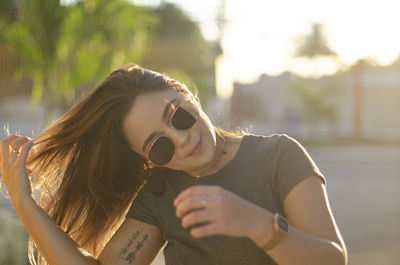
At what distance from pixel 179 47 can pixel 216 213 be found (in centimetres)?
3793

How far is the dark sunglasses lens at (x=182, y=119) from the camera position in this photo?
2104mm

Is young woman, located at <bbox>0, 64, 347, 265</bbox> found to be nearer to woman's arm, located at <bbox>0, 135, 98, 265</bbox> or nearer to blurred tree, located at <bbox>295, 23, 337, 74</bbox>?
woman's arm, located at <bbox>0, 135, 98, 265</bbox>

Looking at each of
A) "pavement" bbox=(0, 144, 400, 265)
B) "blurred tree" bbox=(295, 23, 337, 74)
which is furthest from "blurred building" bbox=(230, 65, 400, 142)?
"blurred tree" bbox=(295, 23, 337, 74)

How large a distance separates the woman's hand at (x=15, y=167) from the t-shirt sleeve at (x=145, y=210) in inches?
14.6

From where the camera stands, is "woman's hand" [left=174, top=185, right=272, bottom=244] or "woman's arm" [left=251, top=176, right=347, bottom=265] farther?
"woman's arm" [left=251, top=176, right=347, bottom=265]

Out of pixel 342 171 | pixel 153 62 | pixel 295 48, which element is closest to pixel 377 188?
pixel 342 171

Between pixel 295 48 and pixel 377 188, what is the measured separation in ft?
205

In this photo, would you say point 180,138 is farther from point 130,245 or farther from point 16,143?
point 16,143

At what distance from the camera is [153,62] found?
34469 millimetres

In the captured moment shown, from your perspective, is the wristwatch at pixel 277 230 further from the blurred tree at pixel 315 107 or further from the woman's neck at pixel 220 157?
the blurred tree at pixel 315 107

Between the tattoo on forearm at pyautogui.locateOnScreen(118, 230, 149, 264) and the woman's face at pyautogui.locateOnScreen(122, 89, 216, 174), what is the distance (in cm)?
28

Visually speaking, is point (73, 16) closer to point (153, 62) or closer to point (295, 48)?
point (153, 62)

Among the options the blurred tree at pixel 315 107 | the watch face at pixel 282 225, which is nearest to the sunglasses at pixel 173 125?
the watch face at pixel 282 225

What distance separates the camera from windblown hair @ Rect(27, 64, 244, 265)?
7.66 feet
